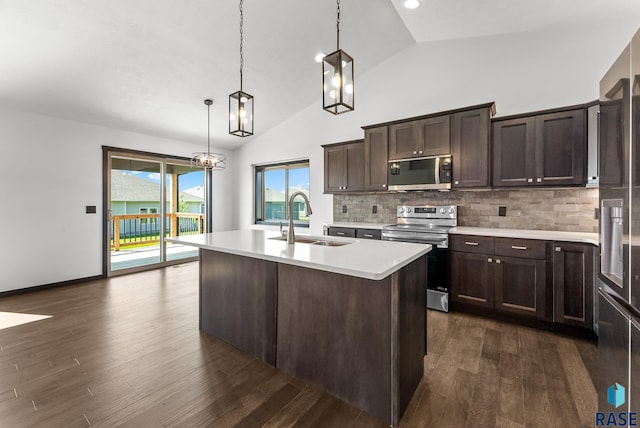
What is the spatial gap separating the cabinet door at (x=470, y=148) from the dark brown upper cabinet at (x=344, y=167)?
4.35 feet

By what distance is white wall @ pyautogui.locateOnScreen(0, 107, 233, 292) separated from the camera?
12.3 ft

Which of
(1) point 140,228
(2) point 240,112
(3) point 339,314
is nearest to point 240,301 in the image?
(3) point 339,314

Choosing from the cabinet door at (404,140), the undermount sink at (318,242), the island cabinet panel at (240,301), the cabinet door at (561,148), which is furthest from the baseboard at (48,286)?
the cabinet door at (561,148)

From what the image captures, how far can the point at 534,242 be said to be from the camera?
278cm

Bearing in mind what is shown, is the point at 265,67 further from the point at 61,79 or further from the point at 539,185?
the point at 539,185

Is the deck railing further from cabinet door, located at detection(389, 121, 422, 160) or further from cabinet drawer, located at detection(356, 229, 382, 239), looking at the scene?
cabinet door, located at detection(389, 121, 422, 160)

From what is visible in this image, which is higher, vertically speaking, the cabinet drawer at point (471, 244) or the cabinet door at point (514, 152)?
the cabinet door at point (514, 152)

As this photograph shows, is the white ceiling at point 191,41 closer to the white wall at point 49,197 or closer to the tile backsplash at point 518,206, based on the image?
the white wall at point 49,197

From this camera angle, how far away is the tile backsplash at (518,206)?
304 cm

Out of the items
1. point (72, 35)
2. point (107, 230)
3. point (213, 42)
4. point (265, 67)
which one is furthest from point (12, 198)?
point (265, 67)

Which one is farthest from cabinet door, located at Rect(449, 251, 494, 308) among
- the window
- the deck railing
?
the deck railing

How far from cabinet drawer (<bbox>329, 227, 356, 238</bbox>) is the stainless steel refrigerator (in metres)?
2.80

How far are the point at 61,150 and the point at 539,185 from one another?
6259 millimetres

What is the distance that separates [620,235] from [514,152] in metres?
2.25
